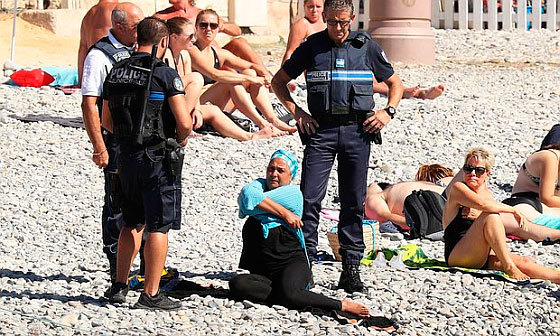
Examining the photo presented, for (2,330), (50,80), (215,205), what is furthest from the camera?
(50,80)

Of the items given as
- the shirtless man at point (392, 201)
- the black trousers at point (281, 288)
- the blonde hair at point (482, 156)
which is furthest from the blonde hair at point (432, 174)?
the black trousers at point (281, 288)

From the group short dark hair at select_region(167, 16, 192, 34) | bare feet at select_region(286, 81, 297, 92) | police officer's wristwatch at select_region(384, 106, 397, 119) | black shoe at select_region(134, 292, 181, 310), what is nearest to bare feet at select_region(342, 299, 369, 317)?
black shoe at select_region(134, 292, 181, 310)

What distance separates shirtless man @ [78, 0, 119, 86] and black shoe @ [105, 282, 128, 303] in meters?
5.02

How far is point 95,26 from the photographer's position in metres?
11.4

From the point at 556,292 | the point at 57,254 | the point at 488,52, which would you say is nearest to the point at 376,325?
the point at 556,292

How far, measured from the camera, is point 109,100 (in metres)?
6.44

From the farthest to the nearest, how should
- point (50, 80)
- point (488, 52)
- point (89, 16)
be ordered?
point (488, 52)
point (50, 80)
point (89, 16)

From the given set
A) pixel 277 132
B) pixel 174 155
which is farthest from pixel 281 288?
pixel 277 132

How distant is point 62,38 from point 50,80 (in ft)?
16.2

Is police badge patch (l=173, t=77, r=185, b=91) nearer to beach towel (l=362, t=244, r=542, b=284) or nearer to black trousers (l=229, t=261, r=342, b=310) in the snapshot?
black trousers (l=229, t=261, r=342, b=310)

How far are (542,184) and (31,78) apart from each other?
6.53m

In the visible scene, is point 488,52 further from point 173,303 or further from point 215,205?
point 173,303

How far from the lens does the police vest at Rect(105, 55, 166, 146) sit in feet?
20.5

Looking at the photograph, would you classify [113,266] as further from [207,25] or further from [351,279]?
[207,25]
